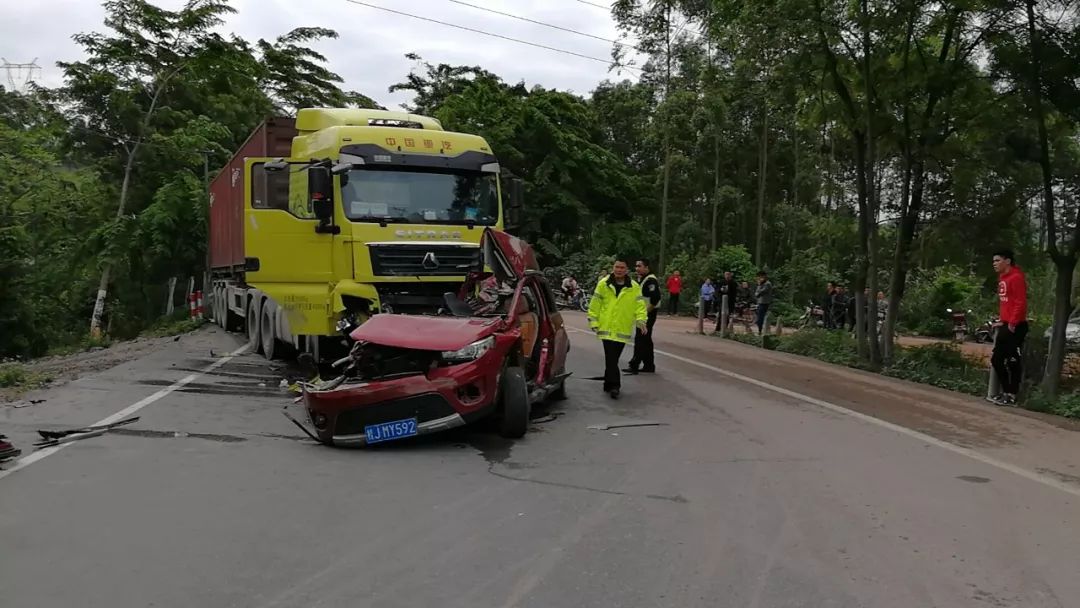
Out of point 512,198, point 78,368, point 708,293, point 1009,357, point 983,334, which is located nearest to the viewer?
A: point 1009,357

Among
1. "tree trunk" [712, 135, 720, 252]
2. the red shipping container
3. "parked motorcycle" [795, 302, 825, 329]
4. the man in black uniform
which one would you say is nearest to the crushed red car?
the man in black uniform

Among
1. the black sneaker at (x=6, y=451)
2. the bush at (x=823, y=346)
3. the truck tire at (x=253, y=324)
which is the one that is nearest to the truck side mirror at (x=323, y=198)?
the truck tire at (x=253, y=324)

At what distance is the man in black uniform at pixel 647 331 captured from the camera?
1185cm

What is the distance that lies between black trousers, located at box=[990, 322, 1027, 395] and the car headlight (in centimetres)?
655

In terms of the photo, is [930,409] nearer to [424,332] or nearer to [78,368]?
[424,332]

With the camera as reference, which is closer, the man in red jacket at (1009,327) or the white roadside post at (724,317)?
the man in red jacket at (1009,327)

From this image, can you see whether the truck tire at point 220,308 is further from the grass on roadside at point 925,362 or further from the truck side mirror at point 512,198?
the grass on roadside at point 925,362

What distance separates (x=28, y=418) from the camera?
8328 millimetres

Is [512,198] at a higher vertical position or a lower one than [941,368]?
higher

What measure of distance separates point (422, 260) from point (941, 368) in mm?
8600

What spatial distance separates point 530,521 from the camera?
5246 millimetres

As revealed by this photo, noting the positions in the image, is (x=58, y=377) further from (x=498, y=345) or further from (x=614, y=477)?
(x=614, y=477)

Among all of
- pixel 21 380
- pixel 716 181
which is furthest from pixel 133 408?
pixel 716 181

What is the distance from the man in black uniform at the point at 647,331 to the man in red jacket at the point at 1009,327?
4.13m
